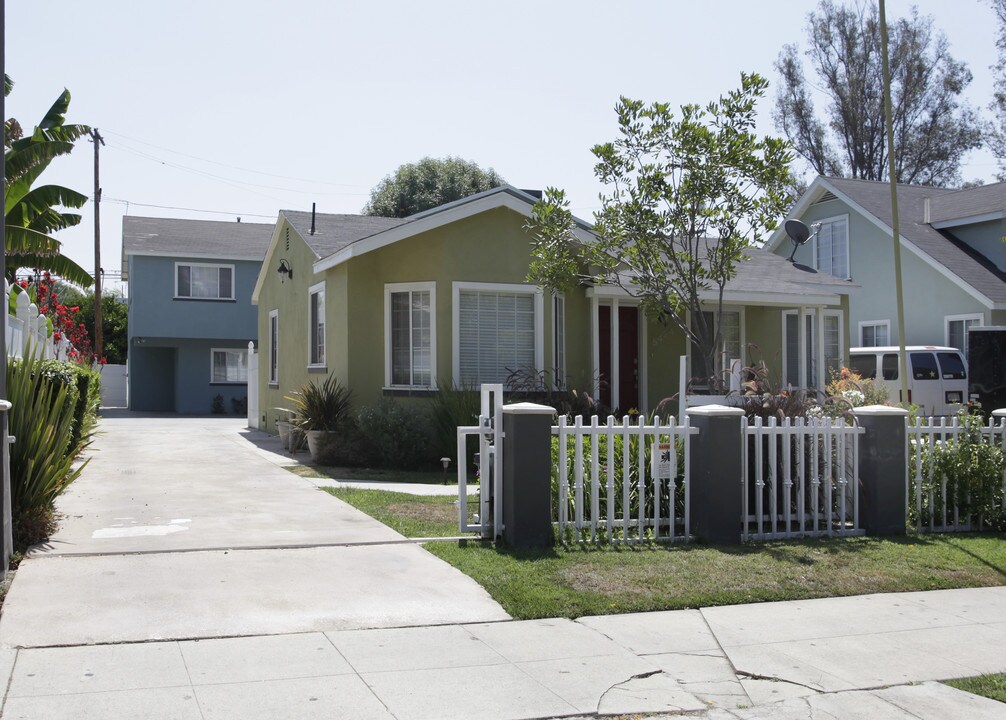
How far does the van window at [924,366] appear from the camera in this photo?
802 inches

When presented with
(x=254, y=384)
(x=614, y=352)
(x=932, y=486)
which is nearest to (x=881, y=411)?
(x=932, y=486)

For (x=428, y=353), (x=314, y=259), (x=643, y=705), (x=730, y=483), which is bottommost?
(x=643, y=705)

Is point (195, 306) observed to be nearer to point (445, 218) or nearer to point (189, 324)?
point (189, 324)

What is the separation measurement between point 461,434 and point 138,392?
30.3 metres

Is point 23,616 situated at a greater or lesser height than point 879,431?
lesser

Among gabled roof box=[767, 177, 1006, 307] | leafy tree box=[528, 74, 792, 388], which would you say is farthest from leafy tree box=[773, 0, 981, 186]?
leafy tree box=[528, 74, 792, 388]

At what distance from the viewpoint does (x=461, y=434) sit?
884 cm

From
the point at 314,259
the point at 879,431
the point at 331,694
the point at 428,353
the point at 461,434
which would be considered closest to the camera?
the point at 331,694

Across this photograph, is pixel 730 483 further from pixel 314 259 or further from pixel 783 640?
pixel 314 259

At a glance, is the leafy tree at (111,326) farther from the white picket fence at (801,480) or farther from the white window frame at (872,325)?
the white picket fence at (801,480)

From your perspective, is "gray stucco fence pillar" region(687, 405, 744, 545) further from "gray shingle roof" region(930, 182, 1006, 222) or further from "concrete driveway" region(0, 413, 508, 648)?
"gray shingle roof" region(930, 182, 1006, 222)

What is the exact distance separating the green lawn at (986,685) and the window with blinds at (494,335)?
35.1 ft

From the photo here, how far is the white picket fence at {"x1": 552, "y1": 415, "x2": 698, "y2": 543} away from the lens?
8836 mm

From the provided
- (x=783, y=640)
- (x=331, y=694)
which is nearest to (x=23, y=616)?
(x=331, y=694)
